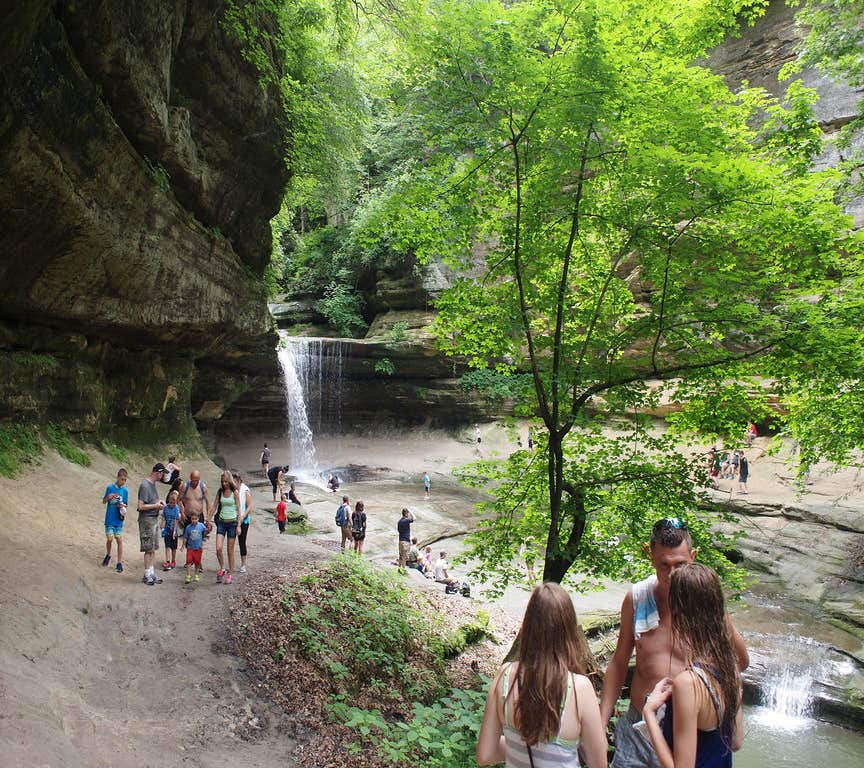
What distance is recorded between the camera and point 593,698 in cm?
209

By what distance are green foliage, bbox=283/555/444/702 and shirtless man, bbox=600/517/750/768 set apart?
4.39 m

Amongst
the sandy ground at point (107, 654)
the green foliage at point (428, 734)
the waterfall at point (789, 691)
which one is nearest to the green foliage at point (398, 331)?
the sandy ground at point (107, 654)

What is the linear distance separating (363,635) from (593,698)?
5.83 m

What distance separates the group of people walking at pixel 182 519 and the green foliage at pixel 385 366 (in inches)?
777

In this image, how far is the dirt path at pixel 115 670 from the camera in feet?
13.3

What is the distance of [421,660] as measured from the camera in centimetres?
772

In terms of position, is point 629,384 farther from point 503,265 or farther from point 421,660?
point 421,660

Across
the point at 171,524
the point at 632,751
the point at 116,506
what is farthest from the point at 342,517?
the point at 632,751

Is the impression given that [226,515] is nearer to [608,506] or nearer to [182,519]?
[182,519]

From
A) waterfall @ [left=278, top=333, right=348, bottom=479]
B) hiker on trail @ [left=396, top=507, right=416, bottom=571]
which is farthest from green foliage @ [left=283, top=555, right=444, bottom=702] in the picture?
waterfall @ [left=278, top=333, right=348, bottom=479]

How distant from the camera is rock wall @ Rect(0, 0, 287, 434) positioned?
7.98 meters

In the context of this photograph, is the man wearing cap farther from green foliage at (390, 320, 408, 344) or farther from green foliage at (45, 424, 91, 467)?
green foliage at (390, 320, 408, 344)

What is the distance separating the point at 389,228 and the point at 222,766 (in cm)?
585

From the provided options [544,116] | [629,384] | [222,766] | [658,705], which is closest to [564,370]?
[629,384]
